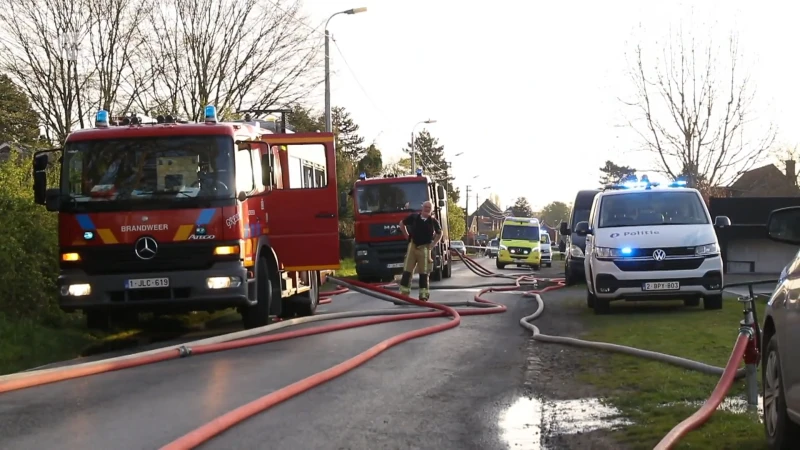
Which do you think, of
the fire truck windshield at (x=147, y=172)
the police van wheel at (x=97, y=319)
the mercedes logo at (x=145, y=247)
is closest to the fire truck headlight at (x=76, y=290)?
the police van wheel at (x=97, y=319)

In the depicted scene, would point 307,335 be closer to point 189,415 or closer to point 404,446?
point 189,415

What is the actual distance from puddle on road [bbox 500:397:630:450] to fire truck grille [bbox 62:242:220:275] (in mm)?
5604

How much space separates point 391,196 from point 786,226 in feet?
73.4

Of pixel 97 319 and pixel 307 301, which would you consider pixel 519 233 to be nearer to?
pixel 307 301

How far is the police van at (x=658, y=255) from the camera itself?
1588 centimetres

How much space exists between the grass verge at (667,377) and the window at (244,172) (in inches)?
185

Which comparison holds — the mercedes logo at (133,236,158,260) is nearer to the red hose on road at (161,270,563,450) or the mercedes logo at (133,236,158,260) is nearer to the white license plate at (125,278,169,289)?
the white license plate at (125,278,169,289)

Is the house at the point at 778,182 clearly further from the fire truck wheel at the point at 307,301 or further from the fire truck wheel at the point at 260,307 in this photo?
the fire truck wheel at the point at 260,307

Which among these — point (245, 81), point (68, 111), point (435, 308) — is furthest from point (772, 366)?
point (245, 81)

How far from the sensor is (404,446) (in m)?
6.43

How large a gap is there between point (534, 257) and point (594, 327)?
32.4m

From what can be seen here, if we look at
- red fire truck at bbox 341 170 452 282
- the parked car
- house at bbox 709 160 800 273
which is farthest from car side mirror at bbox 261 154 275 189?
house at bbox 709 160 800 273

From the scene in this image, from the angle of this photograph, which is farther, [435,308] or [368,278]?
[368,278]

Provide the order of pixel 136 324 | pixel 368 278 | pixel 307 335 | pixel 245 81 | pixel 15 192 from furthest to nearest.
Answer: pixel 245 81 → pixel 368 278 → pixel 136 324 → pixel 15 192 → pixel 307 335
